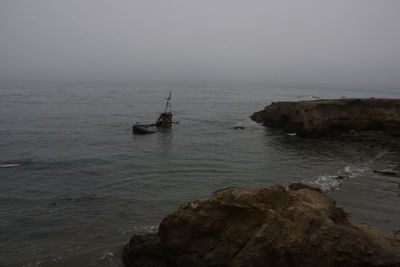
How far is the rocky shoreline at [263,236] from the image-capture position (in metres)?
6.07

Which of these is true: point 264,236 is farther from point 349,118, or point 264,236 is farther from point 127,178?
point 349,118

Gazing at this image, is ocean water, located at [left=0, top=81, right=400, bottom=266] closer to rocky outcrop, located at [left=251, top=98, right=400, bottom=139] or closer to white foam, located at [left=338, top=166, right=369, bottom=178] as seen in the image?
white foam, located at [left=338, top=166, right=369, bottom=178]

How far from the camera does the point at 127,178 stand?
672 inches

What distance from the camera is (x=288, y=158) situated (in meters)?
22.4

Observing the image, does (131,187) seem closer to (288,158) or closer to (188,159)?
(188,159)

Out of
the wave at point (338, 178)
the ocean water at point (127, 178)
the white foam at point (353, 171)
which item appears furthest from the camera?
the white foam at point (353, 171)

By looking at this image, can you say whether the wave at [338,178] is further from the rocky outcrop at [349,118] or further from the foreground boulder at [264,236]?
the rocky outcrop at [349,118]

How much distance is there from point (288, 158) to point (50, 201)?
16502mm

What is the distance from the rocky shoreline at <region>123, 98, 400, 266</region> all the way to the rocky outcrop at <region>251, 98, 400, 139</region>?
2477cm

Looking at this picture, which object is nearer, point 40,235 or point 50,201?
point 40,235

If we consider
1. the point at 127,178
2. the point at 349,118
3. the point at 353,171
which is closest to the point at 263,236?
the point at 127,178

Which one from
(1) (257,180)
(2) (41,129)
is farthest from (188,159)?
(2) (41,129)

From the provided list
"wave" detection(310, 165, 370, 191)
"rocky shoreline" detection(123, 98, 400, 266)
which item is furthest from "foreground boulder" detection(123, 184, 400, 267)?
"wave" detection(310, 165, 370, 191)

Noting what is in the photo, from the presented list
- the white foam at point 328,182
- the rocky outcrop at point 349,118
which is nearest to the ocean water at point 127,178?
the white foam at point 328,182
